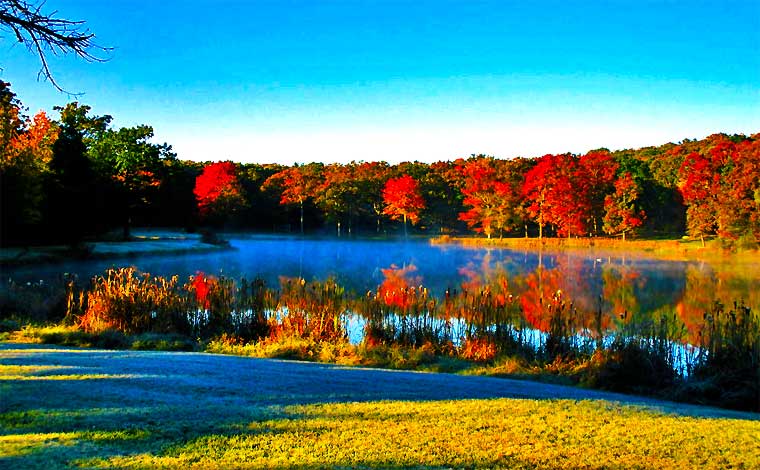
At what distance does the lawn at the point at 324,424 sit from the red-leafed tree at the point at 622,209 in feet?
128

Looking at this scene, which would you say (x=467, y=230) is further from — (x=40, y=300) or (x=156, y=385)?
(x=156, y=385)

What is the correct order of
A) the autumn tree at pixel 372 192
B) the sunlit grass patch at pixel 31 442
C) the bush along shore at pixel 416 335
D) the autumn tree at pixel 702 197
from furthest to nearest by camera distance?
the autumn tree at pixel 372 192, the autumn tree at pixel 702 197, the bush along shore at pixel 416 335, the sunlit grass patch at pixel 31 442

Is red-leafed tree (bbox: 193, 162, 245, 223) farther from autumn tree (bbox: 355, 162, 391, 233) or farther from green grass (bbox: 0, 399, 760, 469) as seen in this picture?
green grass (bbox: 0, 399, 760, 469)

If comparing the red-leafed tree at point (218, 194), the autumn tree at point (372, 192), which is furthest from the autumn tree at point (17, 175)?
the autumn tree at point (372, 192)

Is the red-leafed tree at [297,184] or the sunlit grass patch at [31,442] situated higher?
the red-leafed tree at [297,184]

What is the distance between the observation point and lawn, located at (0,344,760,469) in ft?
12.5

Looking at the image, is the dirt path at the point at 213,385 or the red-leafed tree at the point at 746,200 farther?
the red-leafed tree at the point at 746,200

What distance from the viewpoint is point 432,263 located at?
28688 millimetres

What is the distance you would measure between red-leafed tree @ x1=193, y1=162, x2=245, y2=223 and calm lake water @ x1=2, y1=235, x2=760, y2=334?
19816mm

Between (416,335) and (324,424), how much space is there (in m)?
5.44

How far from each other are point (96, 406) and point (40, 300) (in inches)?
319

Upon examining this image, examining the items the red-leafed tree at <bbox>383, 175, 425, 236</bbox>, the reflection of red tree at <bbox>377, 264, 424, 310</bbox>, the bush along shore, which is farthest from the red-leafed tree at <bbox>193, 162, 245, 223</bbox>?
the bush along shore

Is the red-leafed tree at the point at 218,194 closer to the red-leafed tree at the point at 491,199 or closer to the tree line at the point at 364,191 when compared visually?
the tree line at the point at 364,191

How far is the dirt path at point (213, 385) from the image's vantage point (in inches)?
195
